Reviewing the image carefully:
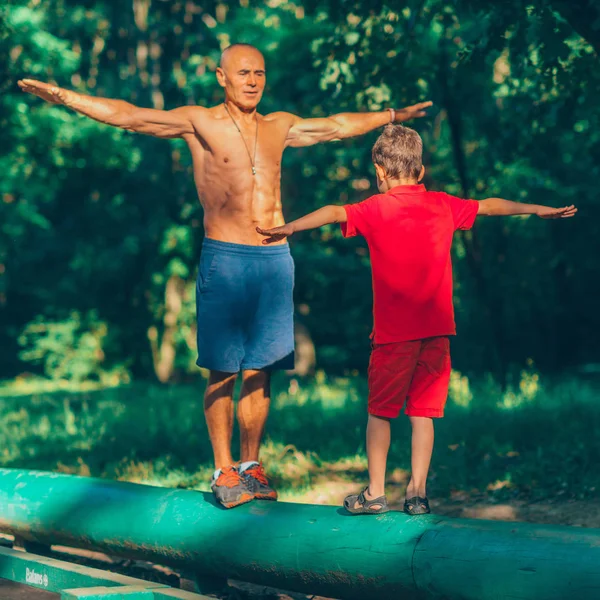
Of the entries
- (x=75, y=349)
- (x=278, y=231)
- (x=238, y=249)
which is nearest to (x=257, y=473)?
(x=238, y=249)

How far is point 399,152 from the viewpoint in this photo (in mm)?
4375

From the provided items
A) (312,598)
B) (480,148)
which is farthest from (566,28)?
(480,148)

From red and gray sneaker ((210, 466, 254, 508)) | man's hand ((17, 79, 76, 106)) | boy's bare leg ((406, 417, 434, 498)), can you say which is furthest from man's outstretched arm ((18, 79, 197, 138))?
boy's bare leg ((406, 417, 434, 498))

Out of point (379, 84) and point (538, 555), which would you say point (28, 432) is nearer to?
point (379, 84)

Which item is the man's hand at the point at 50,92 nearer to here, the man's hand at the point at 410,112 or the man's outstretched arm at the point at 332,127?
the man's outstretched arm at the point at 332,127

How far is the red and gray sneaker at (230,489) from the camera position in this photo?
4.68m

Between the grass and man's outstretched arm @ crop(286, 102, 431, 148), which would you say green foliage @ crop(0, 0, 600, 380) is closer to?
man's outstretched arm @ crop(286, 102, 431, 148)

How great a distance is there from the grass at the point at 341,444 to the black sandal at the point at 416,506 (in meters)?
2.83

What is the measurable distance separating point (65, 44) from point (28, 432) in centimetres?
725

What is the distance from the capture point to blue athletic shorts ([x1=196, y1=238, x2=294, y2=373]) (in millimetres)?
5043

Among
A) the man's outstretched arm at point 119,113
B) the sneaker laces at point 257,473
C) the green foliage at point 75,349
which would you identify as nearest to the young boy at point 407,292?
the sneaker laces at point 257,473

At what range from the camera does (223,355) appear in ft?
16.5

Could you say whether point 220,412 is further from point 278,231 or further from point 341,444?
point 341,444

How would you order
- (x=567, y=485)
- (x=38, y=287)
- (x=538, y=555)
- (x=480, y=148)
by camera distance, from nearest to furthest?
(x=538, y=555), (x=567, y=485), (x=480, y=148), (x=38, y=287)
